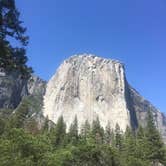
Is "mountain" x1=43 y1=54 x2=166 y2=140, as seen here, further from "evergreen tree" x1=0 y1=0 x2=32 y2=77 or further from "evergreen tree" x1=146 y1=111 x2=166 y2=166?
"evergreen tree" x1=0 y1=0 x2=32 y2=77

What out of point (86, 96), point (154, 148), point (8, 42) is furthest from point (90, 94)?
point (8, 42)

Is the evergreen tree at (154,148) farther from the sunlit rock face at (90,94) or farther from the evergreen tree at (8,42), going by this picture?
the sunlit rock face at (90,94)

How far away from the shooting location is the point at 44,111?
186 meters

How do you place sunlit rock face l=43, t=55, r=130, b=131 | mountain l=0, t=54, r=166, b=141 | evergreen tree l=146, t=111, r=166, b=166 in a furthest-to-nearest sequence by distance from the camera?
sunlit rock face l=43, t=55, r=130, b=131
mountain l=0, t=54, r=166, b=141
evergreen tree l=146, t=111, r=166, b=166

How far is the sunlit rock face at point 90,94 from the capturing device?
173m

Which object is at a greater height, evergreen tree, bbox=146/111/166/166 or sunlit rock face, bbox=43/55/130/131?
sunlit rock face, bbox=43/55/130/131

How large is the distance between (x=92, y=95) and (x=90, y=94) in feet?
4.37

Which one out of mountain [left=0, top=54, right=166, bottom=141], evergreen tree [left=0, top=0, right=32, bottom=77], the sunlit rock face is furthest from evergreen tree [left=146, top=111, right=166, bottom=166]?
the sunlit rock face

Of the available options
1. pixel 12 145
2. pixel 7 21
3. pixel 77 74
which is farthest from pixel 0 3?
pixel 77 74

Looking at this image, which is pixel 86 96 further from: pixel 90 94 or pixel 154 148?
pixel 154 148

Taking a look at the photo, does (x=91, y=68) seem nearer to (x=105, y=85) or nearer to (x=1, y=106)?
(x=105, y=85)

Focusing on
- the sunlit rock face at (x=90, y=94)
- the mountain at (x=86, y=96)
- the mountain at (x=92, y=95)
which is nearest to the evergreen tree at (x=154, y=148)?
the mountain at (x=86, y=96)

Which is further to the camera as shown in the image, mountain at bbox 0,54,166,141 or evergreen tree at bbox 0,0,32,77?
mountain at bbox 0,54,166,141

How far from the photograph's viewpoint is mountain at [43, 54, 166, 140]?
173 metres
